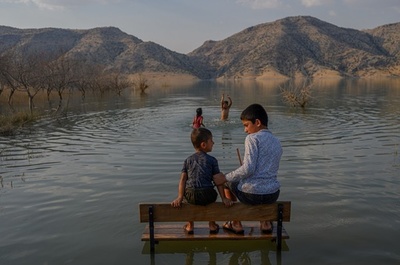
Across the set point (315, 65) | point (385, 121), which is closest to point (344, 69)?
point (315, 65)

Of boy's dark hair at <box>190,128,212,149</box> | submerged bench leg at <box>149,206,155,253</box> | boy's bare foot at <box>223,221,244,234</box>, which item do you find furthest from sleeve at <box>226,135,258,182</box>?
submerged bench leg at <box>149,206,155,253</box>

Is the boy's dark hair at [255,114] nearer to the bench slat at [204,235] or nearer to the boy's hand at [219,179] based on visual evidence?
the boy's hand at [219,179]

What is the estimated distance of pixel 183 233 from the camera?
19.6 feet

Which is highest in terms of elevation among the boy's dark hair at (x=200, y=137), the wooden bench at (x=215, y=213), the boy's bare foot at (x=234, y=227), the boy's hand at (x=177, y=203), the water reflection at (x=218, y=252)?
the boy's dark hair at (x=200, y=137)

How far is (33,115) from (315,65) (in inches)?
6175

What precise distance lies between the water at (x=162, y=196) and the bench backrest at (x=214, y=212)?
710 millimetres

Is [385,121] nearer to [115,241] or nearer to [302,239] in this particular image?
[302,239]

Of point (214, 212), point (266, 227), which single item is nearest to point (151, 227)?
point (214, 212)

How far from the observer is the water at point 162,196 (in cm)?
604

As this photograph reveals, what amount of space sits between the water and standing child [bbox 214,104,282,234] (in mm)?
1017

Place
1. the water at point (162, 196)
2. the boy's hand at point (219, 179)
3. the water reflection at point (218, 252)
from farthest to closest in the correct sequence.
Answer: the water at point (162, 196) → the water reflection at point (218, 252) → the boy's hand at point (219, 179)

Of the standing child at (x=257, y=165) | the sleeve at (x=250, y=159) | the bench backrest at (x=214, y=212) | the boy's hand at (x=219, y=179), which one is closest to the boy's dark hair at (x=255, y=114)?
the standing child at (x=257, y=165)

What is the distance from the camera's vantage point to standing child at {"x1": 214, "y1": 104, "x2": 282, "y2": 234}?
17.8 ft

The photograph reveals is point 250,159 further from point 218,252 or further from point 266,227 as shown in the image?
point 218,252
